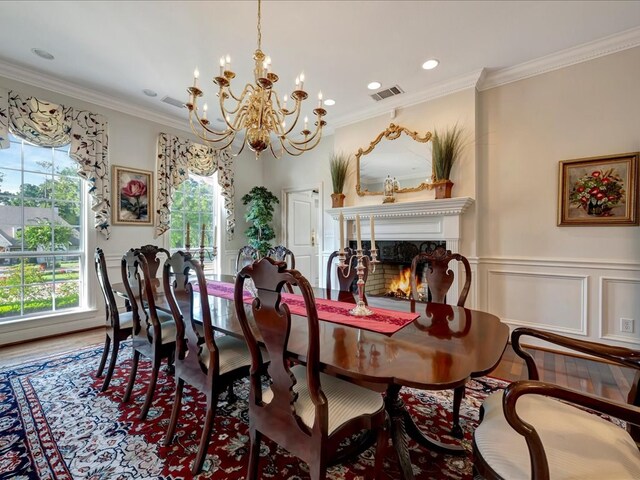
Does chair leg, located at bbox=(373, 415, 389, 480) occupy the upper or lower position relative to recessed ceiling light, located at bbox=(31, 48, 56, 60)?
lower

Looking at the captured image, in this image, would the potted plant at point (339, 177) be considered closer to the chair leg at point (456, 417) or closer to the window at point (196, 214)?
the window at point (196, 214)

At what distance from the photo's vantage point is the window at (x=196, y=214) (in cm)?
462

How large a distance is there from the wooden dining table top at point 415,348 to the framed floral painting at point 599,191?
2097 millimetres

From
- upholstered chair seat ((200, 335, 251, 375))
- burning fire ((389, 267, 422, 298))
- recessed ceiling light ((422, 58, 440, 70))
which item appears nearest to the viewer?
upholstered chair seat ((200, 335, 251, 375))

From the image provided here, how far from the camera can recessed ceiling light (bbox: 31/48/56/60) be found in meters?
2.88

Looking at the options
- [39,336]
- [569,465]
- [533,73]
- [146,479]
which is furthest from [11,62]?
[533,73]

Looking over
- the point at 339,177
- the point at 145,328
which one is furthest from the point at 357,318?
the point at 339,177

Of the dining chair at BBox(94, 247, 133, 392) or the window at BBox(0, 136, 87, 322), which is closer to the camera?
the dining chair at BBox(94, 247, 133, 392)

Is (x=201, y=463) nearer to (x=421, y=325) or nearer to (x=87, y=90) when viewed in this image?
(x=421, y=325)

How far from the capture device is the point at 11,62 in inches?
121

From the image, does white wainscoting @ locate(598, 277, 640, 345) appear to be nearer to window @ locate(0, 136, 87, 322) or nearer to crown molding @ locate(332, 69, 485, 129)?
crown molding @ locate(332, 69, 485, 129)

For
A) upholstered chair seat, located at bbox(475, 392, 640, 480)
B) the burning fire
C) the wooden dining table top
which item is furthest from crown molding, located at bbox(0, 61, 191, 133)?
upholstered chair seat, located at bbox(475, 392, 640, 480)

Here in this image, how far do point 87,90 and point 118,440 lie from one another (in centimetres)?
396

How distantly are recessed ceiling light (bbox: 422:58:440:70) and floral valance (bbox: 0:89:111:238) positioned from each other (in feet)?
13.0
